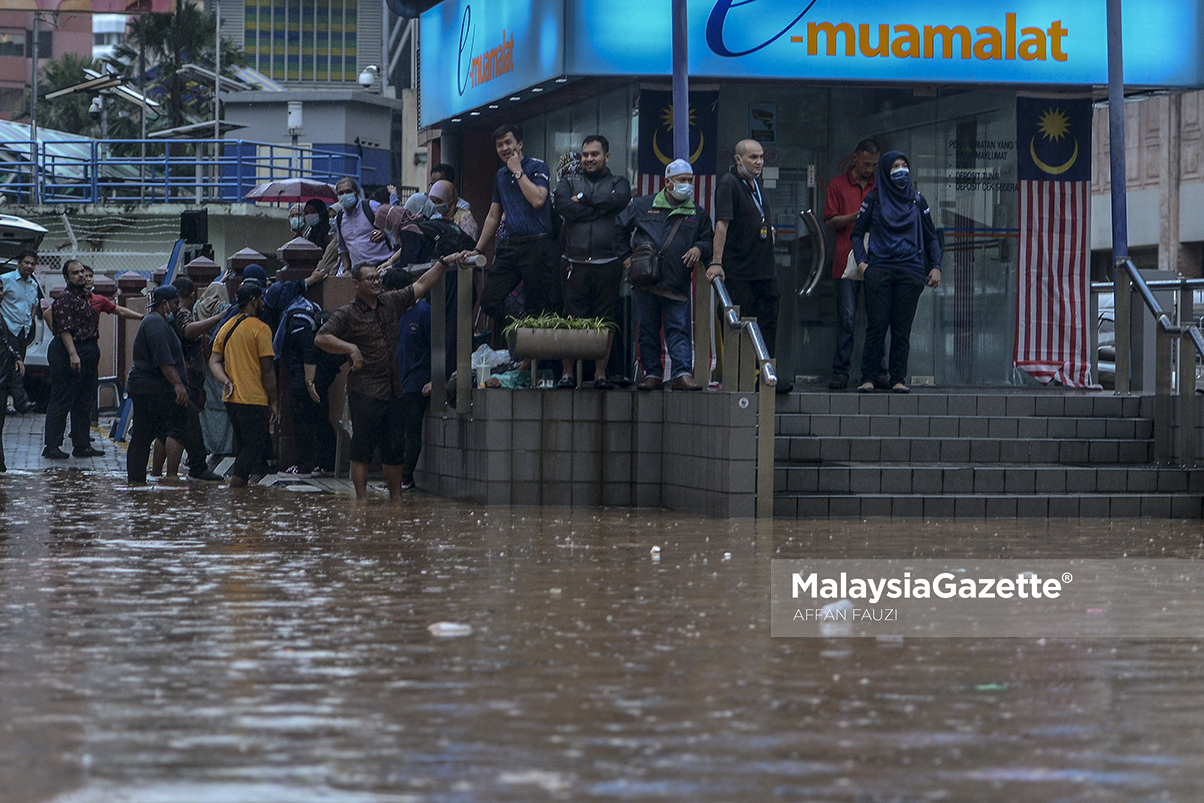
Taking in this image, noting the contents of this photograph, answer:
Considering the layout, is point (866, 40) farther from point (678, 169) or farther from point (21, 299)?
point (21, 299)

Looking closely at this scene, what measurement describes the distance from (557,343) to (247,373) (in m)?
3.13

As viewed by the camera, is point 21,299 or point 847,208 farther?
point 21,299

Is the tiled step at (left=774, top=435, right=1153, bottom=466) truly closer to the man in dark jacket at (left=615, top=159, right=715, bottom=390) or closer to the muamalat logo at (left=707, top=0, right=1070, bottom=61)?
the man in dark jacket at (left=615, top=159, right=715, bottom=390)

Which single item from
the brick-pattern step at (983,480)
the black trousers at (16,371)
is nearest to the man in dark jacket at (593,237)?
the brick-pattern step at (983,480)

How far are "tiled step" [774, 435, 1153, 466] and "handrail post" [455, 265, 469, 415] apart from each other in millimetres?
2434

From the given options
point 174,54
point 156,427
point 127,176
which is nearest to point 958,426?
point 156,427

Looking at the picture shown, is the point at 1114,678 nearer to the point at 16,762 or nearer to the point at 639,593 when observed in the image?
the point at 639,593

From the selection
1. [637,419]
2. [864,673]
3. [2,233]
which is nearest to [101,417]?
[2,233]

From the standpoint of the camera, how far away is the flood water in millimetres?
4246

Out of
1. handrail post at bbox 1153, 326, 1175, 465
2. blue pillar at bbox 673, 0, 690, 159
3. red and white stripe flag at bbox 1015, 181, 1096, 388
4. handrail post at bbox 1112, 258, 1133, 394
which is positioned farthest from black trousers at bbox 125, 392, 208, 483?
handrail post at bbox 1153, 326, 1175, 465

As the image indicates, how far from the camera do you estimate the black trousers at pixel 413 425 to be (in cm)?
1409

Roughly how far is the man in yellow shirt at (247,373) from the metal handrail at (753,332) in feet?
13.4

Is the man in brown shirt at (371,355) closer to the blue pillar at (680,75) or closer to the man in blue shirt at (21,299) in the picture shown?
the blue pillar at (680,75)

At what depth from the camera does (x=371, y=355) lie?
12.1m
